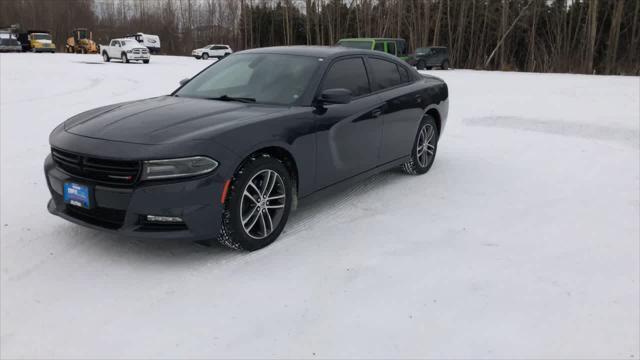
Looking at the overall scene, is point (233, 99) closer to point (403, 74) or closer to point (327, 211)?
point (327, 211)

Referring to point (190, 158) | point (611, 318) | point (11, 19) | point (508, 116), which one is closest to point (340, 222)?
point (190, 158)

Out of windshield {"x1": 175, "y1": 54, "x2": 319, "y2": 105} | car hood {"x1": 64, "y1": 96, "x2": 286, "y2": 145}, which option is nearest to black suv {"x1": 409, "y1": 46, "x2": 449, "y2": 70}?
windshield {"x1": 175, "y1": 54, "x2": 319, "y2": 105}

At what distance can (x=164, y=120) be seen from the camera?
3873 millimetres

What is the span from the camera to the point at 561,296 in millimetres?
3340

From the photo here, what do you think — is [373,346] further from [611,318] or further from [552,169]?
[552,169]

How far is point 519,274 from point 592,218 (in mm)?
1704

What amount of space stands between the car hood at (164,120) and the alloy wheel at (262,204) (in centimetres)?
47

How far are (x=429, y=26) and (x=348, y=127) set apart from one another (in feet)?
134

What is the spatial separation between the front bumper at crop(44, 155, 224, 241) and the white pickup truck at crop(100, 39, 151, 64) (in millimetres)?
29947

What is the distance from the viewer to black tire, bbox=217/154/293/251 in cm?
365

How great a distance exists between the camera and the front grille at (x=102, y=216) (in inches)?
137

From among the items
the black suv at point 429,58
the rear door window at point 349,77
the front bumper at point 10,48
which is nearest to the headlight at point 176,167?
the rear door window at point 349,77

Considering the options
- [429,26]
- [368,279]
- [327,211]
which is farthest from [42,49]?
[368,279]

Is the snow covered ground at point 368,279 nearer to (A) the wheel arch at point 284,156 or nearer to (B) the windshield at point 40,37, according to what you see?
(A) the wheel arch at point 284,156
